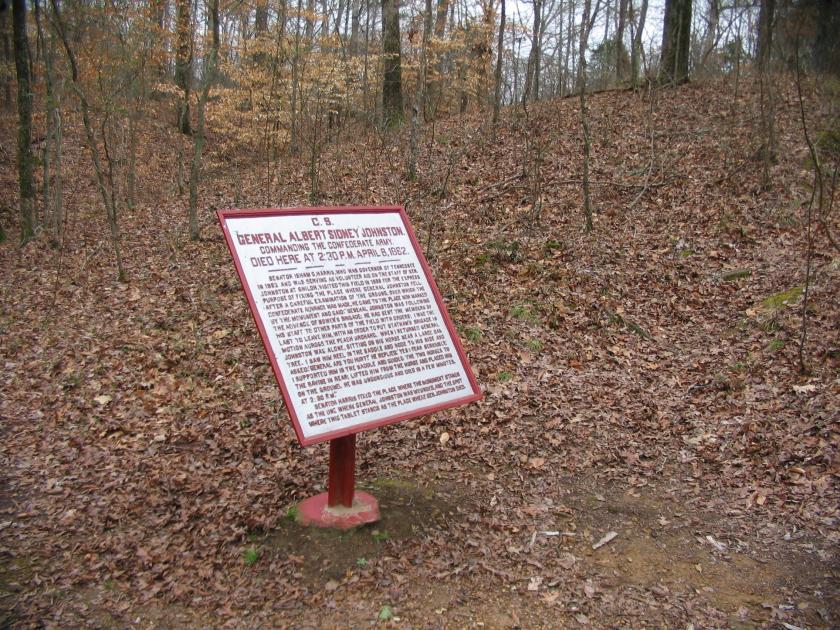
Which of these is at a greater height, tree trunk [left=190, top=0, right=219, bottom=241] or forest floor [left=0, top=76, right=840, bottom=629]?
tree trunk [left=190, top=0, right=219, bottom=241]

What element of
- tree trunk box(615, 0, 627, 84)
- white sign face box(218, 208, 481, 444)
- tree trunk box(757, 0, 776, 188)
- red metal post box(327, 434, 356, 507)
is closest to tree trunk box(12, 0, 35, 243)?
white sign face box(218, 208, 481, 444)

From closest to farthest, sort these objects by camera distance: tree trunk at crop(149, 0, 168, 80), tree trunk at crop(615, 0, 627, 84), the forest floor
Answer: the forest floor, tree trunk at crop(149, 0, 168, 80), tree trunk at crop(615, 0, 627, 84)

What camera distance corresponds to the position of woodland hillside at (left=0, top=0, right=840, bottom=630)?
13.3 feet

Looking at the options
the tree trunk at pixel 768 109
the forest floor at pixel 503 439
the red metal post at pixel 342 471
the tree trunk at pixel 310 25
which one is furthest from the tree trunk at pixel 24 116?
the tree trunk at pixel 768 109

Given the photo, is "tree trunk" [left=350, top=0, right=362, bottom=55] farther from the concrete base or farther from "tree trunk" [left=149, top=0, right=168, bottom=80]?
the concrete base

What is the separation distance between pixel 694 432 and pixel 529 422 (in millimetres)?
1494

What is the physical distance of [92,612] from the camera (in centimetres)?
393

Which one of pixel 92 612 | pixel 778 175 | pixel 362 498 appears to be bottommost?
pixel 92 612

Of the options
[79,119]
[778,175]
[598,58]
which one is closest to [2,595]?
[778,175]

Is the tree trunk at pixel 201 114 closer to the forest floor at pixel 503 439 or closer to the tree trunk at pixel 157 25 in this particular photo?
the forest floor at pixel 503 439

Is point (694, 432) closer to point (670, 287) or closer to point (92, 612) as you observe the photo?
point (670, 287)

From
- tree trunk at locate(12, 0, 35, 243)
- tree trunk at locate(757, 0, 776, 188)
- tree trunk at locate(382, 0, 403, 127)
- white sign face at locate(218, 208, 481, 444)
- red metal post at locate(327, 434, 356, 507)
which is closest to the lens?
white sign face at locate(218, 208, 481, 444)

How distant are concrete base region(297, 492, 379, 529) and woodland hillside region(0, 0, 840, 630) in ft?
0.26

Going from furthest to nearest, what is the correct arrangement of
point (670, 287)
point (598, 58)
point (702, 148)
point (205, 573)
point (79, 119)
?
point (598, 58)
point (79, 119)
point (702, 148)
point (670, 287)
point (205, 573)
